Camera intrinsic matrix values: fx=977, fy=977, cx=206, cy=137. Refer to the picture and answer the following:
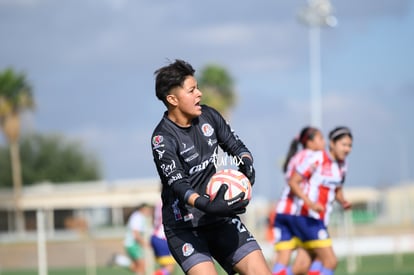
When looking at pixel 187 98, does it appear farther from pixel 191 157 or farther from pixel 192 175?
pixel 192 175

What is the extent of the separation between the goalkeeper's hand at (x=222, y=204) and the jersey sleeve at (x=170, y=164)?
0.61 feet

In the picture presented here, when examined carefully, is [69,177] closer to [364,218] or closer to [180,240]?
[364,218]

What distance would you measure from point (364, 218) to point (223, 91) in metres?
20.2

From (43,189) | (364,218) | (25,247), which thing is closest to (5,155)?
(43,189)

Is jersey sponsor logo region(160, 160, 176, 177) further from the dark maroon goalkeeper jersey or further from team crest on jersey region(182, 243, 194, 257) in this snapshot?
team crest on jersey region(182, 243, 194, 257)

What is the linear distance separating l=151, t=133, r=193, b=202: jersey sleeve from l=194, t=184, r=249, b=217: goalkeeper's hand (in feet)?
0.61

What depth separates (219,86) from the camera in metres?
81.2

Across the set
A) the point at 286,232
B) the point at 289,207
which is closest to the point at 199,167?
the point at 289,207

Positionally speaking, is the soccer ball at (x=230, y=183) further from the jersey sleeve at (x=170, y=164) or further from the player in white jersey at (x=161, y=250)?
the player in white jersey at (x=161, y=250)

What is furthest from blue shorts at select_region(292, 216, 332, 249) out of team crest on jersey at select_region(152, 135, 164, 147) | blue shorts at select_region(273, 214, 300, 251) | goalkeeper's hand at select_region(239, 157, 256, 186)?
team crest on jersey at select_region(152, 135, 164, 147)

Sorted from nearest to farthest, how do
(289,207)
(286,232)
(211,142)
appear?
(211,142)
(289,207)
(286,232)

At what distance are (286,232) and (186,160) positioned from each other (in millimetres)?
5575

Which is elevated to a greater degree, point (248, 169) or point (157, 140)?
point (157, 140)

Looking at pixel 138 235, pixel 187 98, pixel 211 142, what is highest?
pixel 187 98
